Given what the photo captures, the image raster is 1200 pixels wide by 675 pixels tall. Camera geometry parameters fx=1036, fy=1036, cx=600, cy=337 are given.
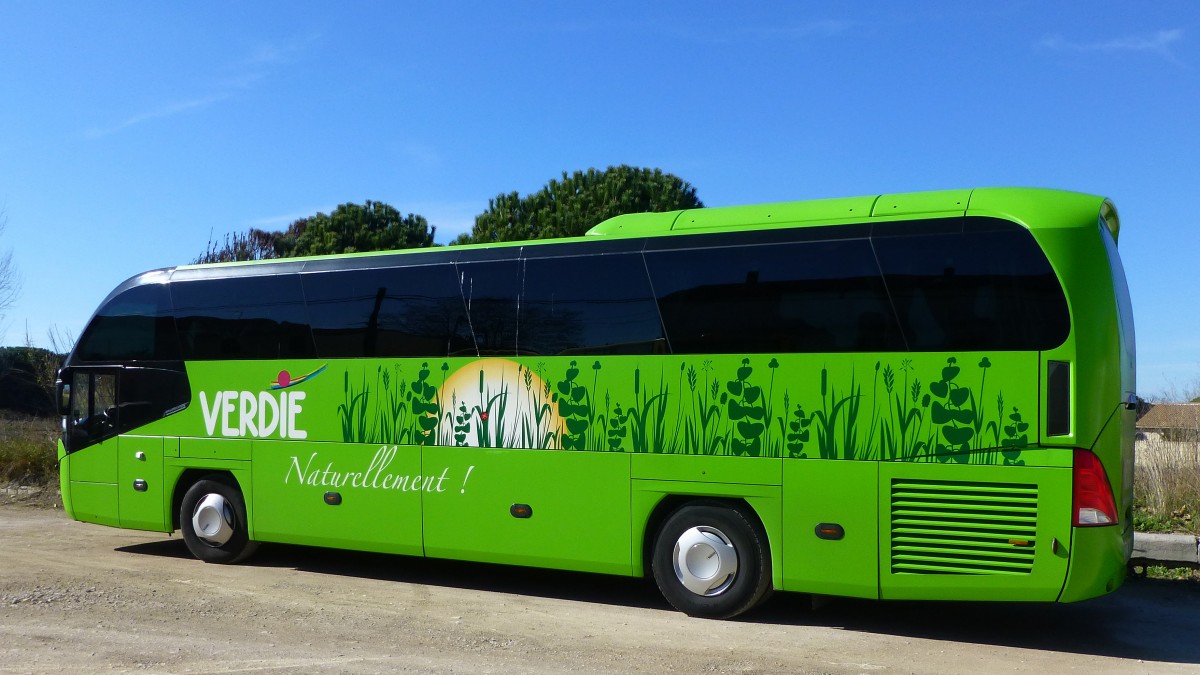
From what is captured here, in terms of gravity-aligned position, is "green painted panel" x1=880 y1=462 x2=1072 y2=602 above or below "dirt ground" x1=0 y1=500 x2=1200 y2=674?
above

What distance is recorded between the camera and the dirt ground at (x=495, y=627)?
7312mm

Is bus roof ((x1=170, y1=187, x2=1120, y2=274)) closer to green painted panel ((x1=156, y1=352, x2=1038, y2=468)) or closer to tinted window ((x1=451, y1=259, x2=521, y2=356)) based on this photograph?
tinted window ((x1=451, y1=259, x2=521, y2=356))

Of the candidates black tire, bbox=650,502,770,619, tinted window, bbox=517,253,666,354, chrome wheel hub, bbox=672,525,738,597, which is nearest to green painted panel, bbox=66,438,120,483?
tinted window, bbox=517,253,666,354

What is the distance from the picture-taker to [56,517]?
16.4m

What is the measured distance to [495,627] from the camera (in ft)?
28.2

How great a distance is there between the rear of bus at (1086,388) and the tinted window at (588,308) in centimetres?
310

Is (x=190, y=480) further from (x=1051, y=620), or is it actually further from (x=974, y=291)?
(x=1051, y=620)

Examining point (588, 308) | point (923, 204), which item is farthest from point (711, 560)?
point (923, 204)

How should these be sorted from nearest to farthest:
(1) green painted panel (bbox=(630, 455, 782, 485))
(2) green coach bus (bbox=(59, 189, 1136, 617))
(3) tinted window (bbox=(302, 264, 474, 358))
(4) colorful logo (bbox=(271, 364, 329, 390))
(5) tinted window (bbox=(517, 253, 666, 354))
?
(2) green coach bus (bbox=(59, 189, 1136, 617)) → (1) green painted panel (bbox=(630, 455, 782, 485)) → (5) tinted window (bbox=(517, 253, 666, 354)) → (3) tinted window (bbox=(302, 264, 474, 358)) → (4) colorful logo (bbox=(271, 364, 329, 390))

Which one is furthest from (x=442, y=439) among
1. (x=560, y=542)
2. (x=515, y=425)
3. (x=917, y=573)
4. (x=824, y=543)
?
(x=917, y=573)

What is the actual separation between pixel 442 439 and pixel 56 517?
9612 mm

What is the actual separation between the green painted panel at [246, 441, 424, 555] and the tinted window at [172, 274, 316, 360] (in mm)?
1068

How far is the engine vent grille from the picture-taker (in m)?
7.63

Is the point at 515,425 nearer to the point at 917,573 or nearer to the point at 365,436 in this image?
the point at 365,436
